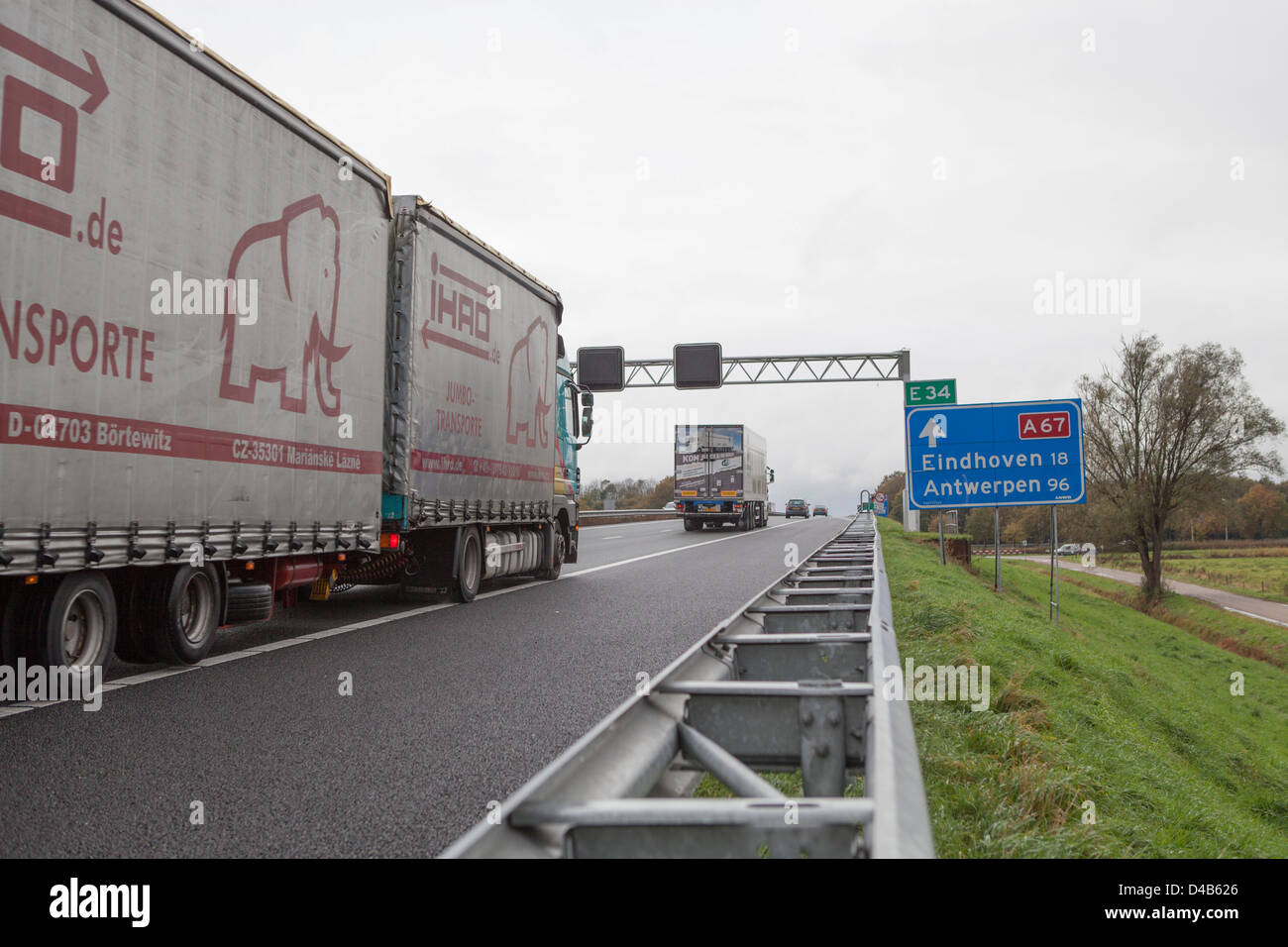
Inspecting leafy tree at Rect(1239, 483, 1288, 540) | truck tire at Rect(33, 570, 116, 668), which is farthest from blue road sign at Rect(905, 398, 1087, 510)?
leafy tree at Rect(1239, 483, 1288, 540)

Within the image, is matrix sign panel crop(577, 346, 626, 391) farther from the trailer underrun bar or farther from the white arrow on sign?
the trailer underrun bar

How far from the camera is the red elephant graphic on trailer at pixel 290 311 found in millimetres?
7172

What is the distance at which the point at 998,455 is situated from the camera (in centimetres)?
1269

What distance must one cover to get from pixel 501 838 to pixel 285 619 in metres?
8.88

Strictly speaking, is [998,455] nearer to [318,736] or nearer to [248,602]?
[248,602]

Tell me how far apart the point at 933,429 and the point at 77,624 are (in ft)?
34.8

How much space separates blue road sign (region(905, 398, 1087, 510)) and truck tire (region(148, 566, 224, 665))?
8459 mm

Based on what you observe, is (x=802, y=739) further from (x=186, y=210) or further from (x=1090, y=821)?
(x=186, y=210)

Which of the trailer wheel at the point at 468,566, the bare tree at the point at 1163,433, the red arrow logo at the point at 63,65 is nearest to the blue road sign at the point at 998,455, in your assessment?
the trailer wheel at the point at 468,566

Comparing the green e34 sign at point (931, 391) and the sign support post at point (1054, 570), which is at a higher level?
the green e34 sign at point (931, 391)

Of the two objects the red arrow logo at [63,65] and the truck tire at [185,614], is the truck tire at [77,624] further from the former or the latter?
the red arrow logo at [63,65]

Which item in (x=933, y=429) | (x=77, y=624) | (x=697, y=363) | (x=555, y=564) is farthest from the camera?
(x=697, y=363)

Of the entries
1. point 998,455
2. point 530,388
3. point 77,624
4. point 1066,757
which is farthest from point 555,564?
point 1066,757

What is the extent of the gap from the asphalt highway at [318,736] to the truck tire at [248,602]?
0.97 feet
